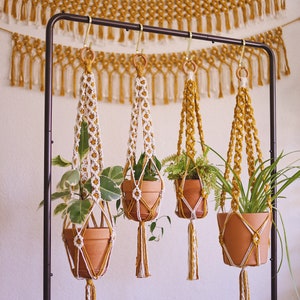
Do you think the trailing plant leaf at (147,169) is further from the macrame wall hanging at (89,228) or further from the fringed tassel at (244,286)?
the fringed tassel at (244,286)

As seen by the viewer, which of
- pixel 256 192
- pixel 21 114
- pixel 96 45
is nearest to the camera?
pixel 256 192

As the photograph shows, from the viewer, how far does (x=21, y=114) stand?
185 centimetres

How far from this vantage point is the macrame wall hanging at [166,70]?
6.30 feet

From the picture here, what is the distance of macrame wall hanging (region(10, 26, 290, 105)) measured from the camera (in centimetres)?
192

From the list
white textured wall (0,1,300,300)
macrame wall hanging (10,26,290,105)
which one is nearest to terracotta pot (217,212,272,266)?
white textured wall (0,1,300,300)

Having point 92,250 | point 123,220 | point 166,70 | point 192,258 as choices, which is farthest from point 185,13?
point 92,250

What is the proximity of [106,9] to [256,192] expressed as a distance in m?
1.04

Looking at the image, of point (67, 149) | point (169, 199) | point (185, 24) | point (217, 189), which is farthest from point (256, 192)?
point (185, 24)

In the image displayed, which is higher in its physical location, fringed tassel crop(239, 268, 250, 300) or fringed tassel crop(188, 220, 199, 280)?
fringed tassel crop(188, 220, 199, 280)

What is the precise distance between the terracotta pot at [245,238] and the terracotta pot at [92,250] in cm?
34

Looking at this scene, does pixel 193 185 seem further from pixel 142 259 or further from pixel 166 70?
pixel 166 70

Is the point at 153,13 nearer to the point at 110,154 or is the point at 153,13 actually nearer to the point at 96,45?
the point at 96,45

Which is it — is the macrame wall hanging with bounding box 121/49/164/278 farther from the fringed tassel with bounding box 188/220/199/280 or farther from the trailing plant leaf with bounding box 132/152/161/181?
the fringed tassel with bounding box 188/220/199/280

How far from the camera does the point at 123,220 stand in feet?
6.37
